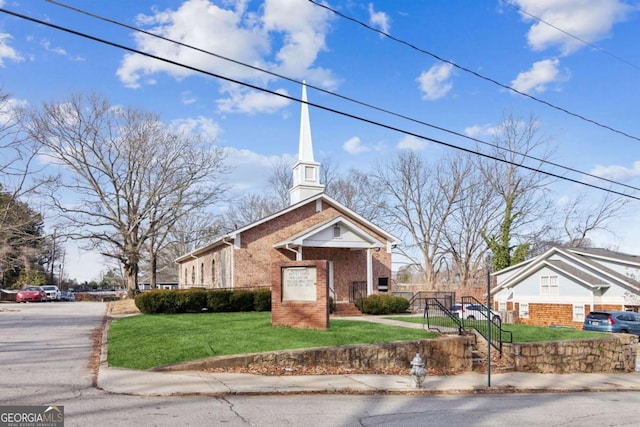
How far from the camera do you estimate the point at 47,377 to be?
10852 mm

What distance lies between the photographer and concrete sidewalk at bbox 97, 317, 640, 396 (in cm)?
1016

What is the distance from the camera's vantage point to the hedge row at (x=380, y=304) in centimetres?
2494

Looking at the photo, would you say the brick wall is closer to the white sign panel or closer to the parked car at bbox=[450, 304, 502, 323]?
the parked car at bbox=[450, 304, 502, 323]

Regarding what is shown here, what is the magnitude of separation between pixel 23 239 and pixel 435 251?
117 ft

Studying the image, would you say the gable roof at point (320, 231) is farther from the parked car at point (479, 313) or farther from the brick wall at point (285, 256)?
the parked car at point (479, 313)

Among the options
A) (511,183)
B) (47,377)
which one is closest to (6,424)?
(47,377)

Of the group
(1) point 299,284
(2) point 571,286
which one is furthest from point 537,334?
(2) point 571,286

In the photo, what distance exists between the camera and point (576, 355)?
1789cm

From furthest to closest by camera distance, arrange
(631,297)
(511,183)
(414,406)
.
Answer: (511,183)
(631,297)
(414,406)

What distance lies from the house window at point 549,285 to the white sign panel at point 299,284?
2689 cm

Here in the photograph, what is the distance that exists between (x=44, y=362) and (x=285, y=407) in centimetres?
668

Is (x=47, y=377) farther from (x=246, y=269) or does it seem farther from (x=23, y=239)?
(x=23, y=239)

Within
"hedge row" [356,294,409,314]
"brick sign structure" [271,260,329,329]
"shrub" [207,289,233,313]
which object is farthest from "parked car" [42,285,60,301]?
"brick sign structure" [271,260,329,329]

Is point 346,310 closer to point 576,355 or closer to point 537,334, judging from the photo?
point 537,334
